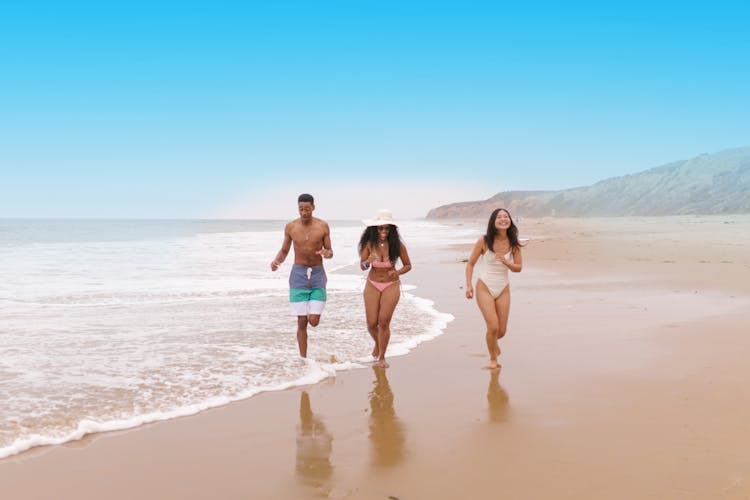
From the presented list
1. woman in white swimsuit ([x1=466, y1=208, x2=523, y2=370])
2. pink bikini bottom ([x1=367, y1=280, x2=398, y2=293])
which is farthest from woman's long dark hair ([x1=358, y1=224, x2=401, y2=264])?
woman in white swimsuit ([x1=466, y1=208, x2=523, y2=370])

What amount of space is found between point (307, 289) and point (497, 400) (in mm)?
2806

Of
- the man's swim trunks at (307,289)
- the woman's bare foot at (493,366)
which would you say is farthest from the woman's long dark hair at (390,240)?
the woman's bare foot at (493,366)

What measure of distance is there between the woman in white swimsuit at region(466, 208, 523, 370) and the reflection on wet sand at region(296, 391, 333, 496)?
2562mm

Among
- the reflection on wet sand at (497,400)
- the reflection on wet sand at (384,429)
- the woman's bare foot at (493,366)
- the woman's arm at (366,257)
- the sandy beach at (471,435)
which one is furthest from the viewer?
the woman's arm at (366,257)

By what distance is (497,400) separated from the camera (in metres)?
5.03

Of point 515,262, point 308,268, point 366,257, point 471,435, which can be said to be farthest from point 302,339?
point 471,435

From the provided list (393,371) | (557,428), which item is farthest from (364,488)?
(393,371)

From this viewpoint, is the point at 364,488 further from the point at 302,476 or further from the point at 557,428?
the point at 557,428

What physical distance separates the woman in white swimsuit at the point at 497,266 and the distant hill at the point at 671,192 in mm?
72487

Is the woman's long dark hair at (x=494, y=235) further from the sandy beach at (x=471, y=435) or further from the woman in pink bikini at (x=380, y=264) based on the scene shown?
the sandy beach at (x=471, y=435)

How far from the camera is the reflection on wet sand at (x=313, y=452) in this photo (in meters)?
3.50

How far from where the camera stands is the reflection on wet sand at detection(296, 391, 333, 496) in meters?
3.50

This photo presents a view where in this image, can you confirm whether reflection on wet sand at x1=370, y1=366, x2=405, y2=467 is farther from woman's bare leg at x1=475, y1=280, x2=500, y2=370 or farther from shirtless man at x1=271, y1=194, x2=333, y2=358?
shirtless man at x1=271, y1=194, x2=333, y2=358

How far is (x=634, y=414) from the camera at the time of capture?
4520 mm
